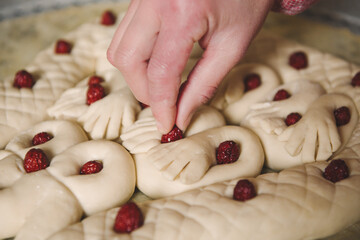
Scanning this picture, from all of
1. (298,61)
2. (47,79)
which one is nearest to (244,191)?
(298,61)

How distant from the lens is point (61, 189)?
172cm

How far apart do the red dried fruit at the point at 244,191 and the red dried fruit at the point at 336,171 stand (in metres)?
0.37

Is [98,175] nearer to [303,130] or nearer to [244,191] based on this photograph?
[244,191]

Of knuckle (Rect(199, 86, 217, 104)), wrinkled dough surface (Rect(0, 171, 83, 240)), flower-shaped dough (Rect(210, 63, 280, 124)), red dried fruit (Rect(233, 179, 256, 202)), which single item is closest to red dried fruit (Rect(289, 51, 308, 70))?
flower-shaped dough (Rect(210, 63, 280, 124))

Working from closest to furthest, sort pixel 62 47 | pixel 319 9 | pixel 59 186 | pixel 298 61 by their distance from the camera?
pixel 59 186 < pixel 298 61 < pixel 62 47 < pixel 319 9

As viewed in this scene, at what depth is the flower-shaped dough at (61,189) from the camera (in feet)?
5.41

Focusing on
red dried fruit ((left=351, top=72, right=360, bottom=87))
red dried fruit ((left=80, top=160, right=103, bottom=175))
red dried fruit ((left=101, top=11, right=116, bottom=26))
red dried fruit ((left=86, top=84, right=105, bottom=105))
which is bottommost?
red dried fruit ((left=80, top=160, right=103, bottom=175))

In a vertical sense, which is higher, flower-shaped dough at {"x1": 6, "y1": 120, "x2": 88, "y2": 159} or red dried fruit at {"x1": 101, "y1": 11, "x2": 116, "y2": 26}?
red dried fruit at {"x1": 101, "y1": 11, "x2": 116, "y2": 26}

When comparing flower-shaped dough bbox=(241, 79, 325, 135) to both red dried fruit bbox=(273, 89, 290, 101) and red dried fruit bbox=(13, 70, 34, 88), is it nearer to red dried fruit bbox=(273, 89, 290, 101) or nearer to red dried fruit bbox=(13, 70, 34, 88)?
red dried fruit bbox=(273, 89, 290, 101)

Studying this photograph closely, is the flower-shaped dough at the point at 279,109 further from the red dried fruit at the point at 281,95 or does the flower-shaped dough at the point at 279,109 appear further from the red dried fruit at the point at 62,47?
the red dried fruit at the point at 62,47

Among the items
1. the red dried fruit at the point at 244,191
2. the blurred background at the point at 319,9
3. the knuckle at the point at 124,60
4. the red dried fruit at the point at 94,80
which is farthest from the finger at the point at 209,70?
the blurred background at the point at 319,9

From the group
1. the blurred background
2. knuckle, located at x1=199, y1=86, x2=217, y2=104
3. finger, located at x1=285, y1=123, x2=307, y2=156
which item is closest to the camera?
knuckle, located at x1=199, y1=86, x2=217, y2=104

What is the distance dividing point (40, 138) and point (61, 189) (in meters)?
0.41

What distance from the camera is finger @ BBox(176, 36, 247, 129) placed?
5.50 ft
